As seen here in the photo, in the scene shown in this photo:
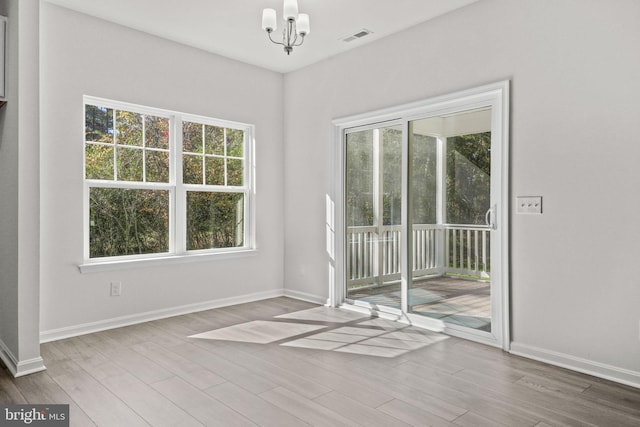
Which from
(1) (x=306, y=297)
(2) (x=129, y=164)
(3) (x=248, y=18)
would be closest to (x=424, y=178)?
(1) (x=306, y=297)

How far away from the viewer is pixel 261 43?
175 inches

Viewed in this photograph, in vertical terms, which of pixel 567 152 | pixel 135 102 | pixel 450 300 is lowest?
pixel 450 300

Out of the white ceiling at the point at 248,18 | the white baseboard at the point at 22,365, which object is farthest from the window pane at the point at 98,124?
the white baseboard at the point at 22,365

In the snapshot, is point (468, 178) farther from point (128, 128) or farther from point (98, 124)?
point (98, 124)

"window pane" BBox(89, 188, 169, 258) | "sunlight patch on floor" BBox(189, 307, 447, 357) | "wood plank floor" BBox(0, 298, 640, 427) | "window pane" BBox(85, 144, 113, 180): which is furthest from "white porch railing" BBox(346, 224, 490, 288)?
"window pane" BBox(85, 144, 113, 180)

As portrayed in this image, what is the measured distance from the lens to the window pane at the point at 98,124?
393cm

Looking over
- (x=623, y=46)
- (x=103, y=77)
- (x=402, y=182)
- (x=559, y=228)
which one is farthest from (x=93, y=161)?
(x=623, y=46)

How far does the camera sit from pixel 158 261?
430 centimetres

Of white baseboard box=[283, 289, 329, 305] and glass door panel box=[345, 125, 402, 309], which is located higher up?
glass door panel box=[345, 125, 402, 309]

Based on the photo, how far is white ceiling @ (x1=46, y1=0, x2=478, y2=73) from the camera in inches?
142

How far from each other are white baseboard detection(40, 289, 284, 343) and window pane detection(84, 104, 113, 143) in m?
1.72

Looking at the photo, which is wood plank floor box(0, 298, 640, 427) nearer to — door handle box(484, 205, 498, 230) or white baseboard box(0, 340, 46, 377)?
white baseboard box(0, 340, 46, 377)

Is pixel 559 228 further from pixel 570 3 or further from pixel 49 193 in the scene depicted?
pixel 49 193

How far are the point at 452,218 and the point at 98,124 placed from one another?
342 centimetres
